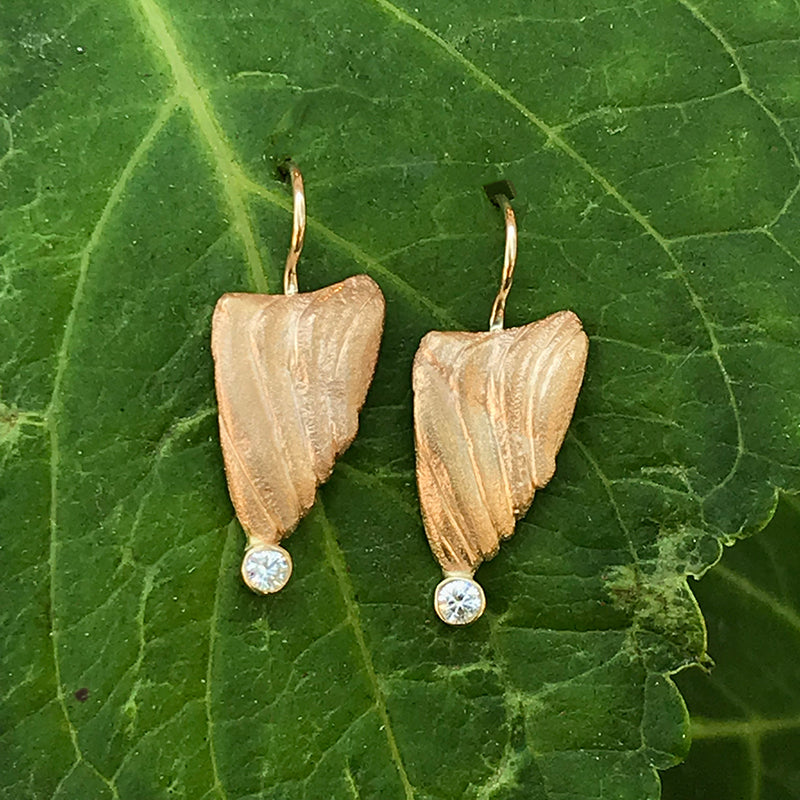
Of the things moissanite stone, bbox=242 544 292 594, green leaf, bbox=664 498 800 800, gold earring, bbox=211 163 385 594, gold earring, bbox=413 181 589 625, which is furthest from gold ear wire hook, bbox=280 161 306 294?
green leaf, bbox=664 498 800 800

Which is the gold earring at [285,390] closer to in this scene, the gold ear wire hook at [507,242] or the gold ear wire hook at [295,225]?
the gold ear wire hook at [295,225]

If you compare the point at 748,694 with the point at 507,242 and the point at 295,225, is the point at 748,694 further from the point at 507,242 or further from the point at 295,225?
the point at 295,225

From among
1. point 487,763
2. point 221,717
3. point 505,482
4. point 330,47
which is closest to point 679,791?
point 487,763

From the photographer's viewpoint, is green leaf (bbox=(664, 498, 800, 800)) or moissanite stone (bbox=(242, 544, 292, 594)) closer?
moissanite stone (bbox=(242, 544, 292, 594))

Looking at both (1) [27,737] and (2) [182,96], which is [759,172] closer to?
→ (2) [182,96]

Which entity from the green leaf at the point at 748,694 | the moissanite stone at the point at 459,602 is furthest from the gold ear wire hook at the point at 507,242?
the green leaf at the point at 748,694

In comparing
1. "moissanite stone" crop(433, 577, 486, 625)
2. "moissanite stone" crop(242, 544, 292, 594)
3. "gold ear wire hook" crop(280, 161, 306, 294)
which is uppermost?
"gold ear wire hook" crop(280, 161, 306, 294)

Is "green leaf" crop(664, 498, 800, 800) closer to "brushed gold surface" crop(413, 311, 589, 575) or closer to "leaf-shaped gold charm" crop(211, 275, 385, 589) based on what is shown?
"brushed gold surface" crop(413, 311, 589, 575)
